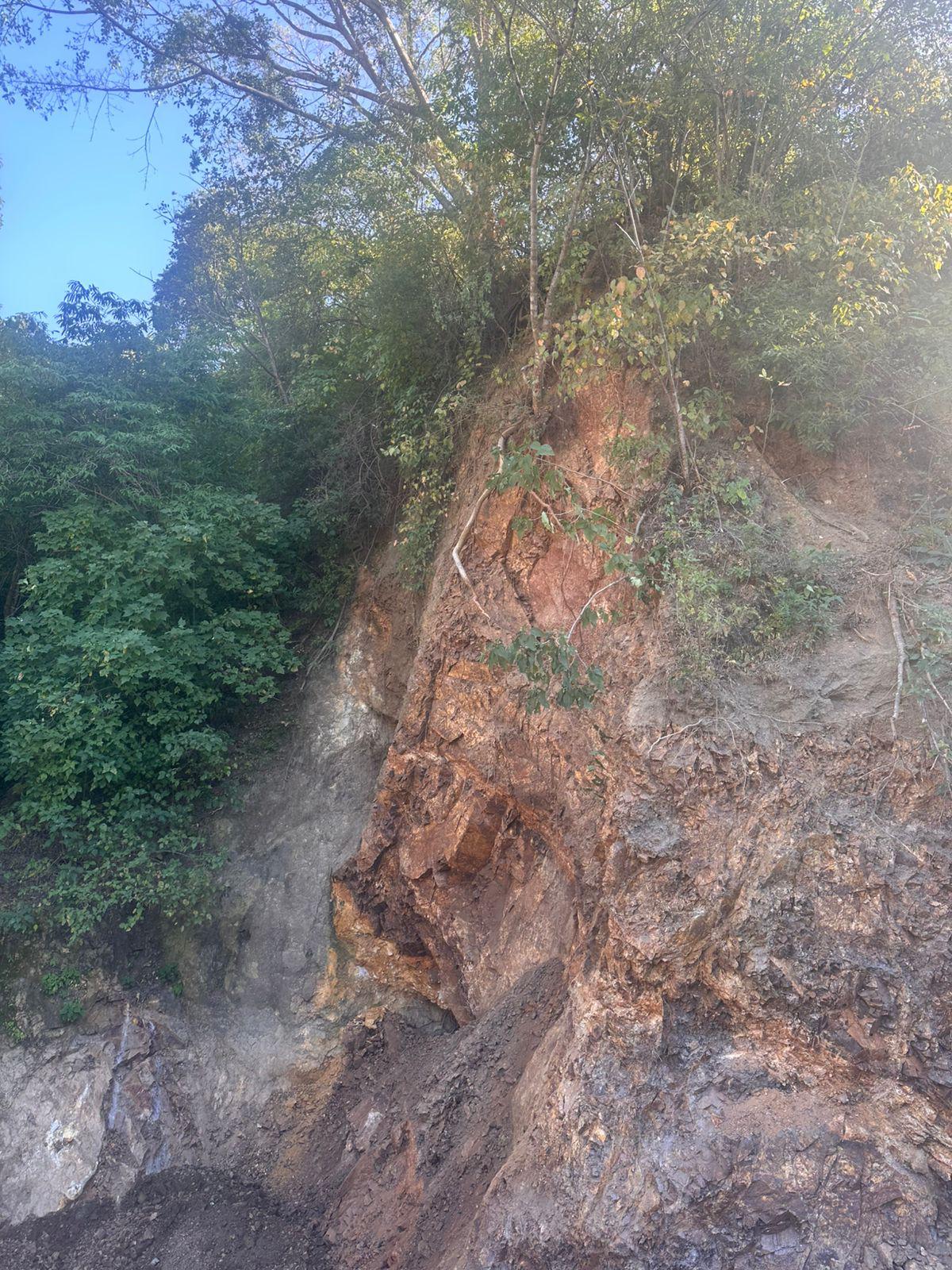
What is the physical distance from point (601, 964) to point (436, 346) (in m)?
6.23

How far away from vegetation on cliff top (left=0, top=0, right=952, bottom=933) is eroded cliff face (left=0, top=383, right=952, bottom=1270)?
0.51 meters

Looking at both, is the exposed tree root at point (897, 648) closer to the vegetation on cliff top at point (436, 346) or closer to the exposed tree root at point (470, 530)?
the vegetation on cliff top at point (436, 346)

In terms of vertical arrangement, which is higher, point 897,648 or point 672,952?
point 897,648

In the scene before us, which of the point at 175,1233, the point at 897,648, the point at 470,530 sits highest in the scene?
the point at 470,530

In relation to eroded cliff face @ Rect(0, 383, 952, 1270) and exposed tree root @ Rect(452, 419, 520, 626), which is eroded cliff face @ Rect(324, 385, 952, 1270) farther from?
exposed tree root @ Rect(452, 419, 520, 626)

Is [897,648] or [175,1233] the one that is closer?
[897,648]

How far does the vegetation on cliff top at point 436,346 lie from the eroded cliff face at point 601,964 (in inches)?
20.0

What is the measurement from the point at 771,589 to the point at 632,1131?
137 inches

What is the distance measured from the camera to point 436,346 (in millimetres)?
8773

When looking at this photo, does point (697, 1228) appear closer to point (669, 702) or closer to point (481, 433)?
point (669, 702)

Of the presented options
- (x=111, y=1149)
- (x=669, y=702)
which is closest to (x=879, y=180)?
(x=669, y=702)

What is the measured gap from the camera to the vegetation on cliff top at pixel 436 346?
6.44m

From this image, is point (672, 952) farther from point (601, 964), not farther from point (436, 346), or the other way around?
point (436, 346)

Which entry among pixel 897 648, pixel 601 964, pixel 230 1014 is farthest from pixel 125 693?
pixel 897 648
